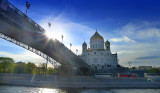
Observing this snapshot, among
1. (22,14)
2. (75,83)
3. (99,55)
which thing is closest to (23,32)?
(22,14)

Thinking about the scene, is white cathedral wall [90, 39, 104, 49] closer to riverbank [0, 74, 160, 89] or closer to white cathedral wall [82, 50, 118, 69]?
white cathedral wall [82, 50, 118, 69]

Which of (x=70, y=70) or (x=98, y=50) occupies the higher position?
(x=98, y=50)

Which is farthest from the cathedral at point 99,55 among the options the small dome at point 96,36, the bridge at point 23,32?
the bridge at point 23,32

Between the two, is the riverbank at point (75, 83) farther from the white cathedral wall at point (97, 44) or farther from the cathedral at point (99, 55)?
the white cathedral wall at point (97, 44)

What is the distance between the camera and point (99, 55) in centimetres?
8738

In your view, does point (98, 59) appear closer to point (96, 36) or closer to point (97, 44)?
point (97, 44)

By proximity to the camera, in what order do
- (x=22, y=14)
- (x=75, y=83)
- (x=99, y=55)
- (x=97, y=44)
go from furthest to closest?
1. (x=97, y=44)
2. (x=99, y=55)
3. (x=75, y=83)
4. (x=22, y=14)

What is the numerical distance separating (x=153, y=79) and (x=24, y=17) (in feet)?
161

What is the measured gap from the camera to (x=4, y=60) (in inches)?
2655

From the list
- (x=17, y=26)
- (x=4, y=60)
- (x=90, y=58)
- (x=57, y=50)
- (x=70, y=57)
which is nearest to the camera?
(x=17, y=26)

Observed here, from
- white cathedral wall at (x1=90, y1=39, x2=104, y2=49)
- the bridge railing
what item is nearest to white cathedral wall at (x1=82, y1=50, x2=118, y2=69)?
white cathedral wall at (x1=90, y1=39, x2=104, y2=49)

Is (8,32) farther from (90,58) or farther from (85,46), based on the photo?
(85,46)

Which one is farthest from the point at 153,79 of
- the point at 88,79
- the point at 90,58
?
the point at 90,58

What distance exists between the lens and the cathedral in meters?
86.2
